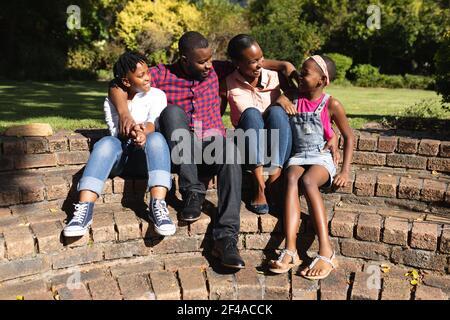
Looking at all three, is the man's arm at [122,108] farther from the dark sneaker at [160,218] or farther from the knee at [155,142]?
the dark sneaker at [160,218]

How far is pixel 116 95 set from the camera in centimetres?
323

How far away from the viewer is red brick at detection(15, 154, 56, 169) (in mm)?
3396

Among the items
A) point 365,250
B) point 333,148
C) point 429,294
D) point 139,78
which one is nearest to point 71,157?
point 139,78

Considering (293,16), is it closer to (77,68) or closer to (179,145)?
(77,68)

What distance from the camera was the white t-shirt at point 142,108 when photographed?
3.24 meters

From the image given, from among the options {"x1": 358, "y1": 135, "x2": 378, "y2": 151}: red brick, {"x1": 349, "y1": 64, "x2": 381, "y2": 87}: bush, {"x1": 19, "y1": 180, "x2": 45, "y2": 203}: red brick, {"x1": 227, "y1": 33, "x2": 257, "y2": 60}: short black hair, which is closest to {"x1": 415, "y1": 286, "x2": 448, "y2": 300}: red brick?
{"x1": 358, "y1": 135, "x2": 378, "y2": 151}: red brick

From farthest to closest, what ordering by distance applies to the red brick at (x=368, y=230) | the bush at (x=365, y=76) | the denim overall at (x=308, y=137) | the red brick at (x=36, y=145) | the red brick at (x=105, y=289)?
the bush at (x=365, y=76), the red brick at (x=36, y=145), the denim overall at (x=308, y=137), the red brick at (x=368, y=230), the red brick at (x=105, y=289)

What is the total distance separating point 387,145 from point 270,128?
114 cm

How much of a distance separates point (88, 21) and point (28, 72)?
4.10 m

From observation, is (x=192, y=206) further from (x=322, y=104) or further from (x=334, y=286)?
(x=322, y=104)

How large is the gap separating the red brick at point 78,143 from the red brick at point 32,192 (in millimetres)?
477

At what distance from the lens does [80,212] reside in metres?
2.80

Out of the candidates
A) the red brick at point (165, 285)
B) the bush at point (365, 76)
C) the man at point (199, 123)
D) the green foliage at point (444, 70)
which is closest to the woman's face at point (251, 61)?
the man at point (199, 123)
